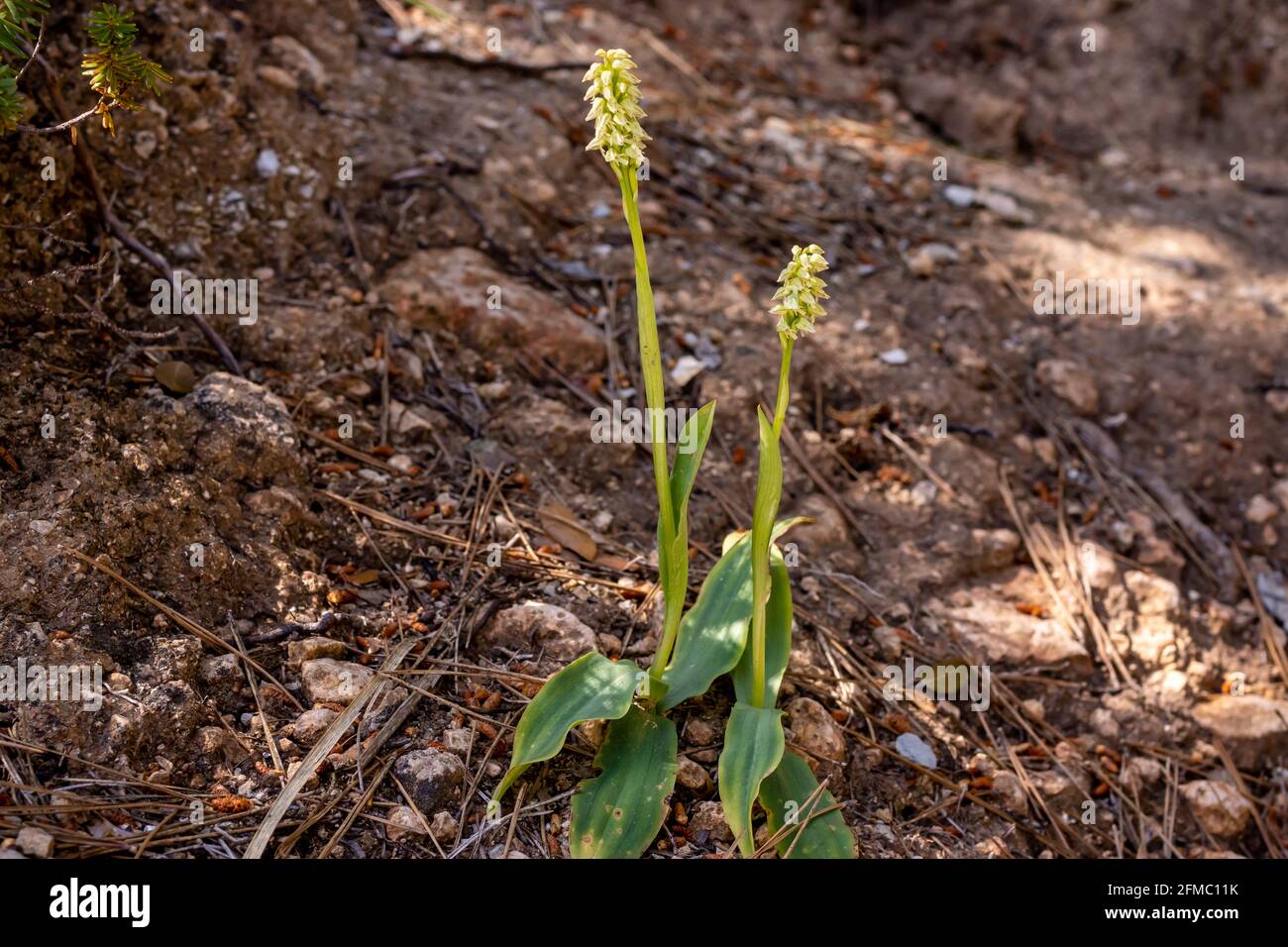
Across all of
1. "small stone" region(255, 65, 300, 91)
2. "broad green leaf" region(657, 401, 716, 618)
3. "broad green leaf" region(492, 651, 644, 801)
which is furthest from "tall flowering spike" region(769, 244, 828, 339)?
"small stone" region(255, 65, 300, 91)

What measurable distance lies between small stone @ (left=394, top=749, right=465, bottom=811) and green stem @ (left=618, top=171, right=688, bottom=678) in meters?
0.47

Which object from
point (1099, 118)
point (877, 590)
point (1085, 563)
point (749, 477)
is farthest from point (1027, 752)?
point (1099, 118)

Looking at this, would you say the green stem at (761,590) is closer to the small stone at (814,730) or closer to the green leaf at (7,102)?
the small stone at (814,730)

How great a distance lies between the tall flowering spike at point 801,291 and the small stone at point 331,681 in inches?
48.6

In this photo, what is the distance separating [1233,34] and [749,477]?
4518 mm

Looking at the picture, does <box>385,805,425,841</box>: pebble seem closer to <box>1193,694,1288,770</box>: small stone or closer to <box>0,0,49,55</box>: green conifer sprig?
<box>0,0,49,55</box>: green conifer sprig

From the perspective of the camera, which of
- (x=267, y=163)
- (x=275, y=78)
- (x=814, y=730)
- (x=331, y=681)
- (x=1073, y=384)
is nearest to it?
(x=331, y=681)

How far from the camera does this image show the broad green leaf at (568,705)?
2.06m

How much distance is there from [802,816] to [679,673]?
41cm

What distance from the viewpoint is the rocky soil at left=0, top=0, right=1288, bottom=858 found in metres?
2.21

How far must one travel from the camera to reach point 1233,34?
→ 18.6ft

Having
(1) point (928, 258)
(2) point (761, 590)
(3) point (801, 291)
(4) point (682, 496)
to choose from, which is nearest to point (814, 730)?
(2) point (761, 590)

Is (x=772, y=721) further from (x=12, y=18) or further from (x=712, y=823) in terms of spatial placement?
(x=12, y=18)

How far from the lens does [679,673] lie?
7.66 feet
